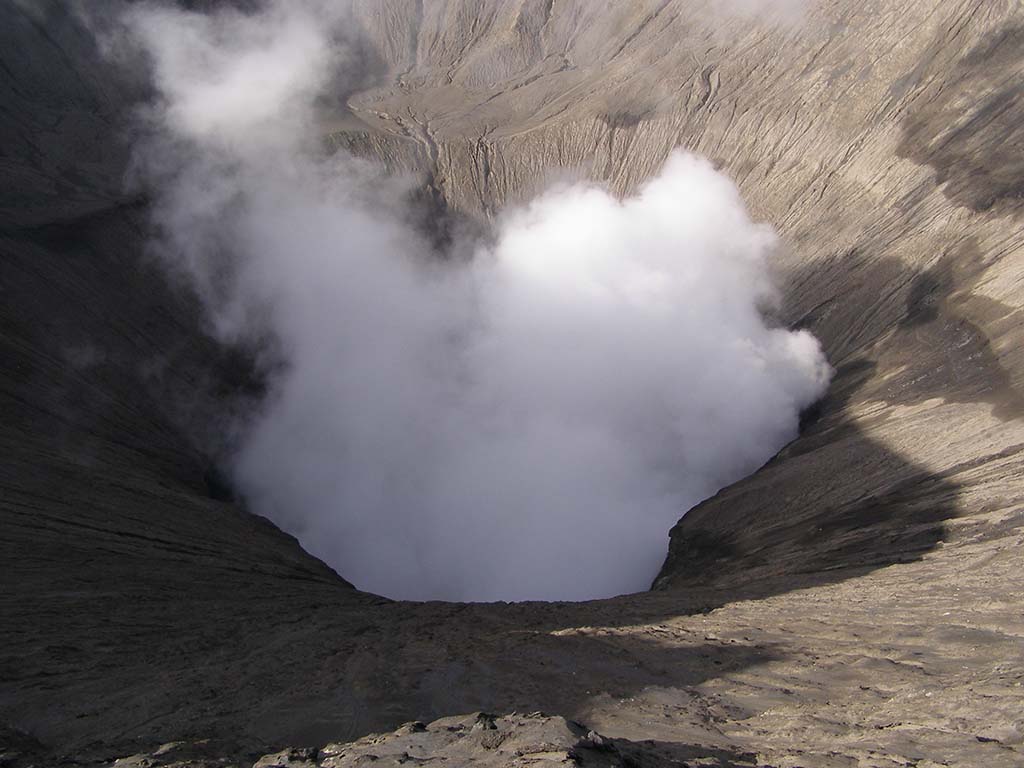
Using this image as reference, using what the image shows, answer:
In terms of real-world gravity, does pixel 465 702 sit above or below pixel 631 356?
below

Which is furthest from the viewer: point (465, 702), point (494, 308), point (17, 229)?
point (494, 308)

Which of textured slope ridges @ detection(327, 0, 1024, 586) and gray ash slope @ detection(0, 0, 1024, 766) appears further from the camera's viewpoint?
textured slope ridges @ detection(327, 0, 1024, 586)

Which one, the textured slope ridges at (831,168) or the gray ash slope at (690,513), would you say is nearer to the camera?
the gray ash slope at (690,513)

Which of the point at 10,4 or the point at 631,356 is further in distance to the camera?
the point at 10,4

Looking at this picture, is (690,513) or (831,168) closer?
(690,513)

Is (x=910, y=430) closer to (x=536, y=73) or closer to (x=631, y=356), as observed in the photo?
(x=631, y=356)

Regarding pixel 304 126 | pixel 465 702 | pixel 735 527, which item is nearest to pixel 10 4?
pixel 304 126

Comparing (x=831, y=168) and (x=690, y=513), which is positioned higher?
(x=831, y=168)

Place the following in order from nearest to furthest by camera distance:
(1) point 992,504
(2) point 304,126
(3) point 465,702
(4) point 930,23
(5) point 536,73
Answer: (3) point 465,702, (1) point 992,504, (4) point 930,23, (2) point 304,126, (5) point 536,73
